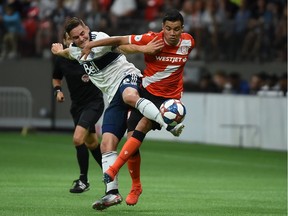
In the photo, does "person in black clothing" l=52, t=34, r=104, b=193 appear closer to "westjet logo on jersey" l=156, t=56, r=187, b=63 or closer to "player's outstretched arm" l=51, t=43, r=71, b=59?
"player's outstretched arm" l=51, t=43, r=71, b=59

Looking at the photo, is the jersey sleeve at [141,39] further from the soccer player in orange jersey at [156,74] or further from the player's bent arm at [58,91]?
the player's bent arm at [58,91]

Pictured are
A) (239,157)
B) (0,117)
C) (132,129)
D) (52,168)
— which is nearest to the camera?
(132,129)

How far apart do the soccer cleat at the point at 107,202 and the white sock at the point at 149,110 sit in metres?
1.03

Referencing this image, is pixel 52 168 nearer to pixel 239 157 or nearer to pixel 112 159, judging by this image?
pixel 239 157

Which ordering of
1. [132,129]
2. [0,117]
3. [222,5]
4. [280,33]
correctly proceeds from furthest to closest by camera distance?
[0,117]
[222,5]
[280,33]
[132,129]

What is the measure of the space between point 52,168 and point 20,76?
42.1ft

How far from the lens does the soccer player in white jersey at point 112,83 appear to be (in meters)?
12.7

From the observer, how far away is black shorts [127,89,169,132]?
1291 centimetres

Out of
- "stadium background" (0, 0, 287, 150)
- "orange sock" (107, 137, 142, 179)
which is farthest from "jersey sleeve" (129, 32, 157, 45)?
"stadium background" (0, 0, 287, 150)

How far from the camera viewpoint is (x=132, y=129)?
1307 cm

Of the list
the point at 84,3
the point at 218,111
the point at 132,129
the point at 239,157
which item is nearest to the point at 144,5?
the point at 84,3

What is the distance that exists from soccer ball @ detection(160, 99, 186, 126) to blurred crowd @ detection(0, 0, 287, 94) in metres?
13.6

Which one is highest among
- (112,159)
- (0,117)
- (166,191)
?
(112,159)

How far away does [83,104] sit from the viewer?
1577cm
